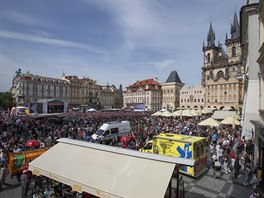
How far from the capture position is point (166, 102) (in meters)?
94.1

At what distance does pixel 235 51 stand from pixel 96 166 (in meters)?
89.7

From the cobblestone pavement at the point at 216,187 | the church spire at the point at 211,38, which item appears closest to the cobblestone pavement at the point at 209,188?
the cobblestone pavement at the point at 216,187

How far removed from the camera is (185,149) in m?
11.0

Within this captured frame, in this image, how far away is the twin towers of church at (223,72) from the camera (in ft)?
216

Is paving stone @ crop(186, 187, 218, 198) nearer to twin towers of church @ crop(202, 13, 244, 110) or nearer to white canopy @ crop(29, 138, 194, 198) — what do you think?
white canopy @ crop(29, 138, 194, 198)

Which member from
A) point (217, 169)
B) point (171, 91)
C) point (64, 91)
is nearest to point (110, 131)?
point (217, 169)

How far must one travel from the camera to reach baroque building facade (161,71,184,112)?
9138cm

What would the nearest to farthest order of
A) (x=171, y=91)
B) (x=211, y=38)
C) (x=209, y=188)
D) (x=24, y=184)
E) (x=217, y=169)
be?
1. (x=24, y=184)
2. (x=209, y=188)
3. (x=217, y=169)
4. (x=211, y=38)
5. (x=171, y=91)

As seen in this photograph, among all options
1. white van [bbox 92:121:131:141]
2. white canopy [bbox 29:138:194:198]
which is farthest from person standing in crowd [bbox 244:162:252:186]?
white van [bbox 92:121:131:141]

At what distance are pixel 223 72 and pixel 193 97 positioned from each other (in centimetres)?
1681

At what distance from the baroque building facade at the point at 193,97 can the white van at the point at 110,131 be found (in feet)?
206

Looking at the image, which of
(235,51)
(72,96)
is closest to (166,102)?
(235,51)

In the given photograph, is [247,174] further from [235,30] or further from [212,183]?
[235,30]

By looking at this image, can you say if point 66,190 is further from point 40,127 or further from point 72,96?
point 72,96
